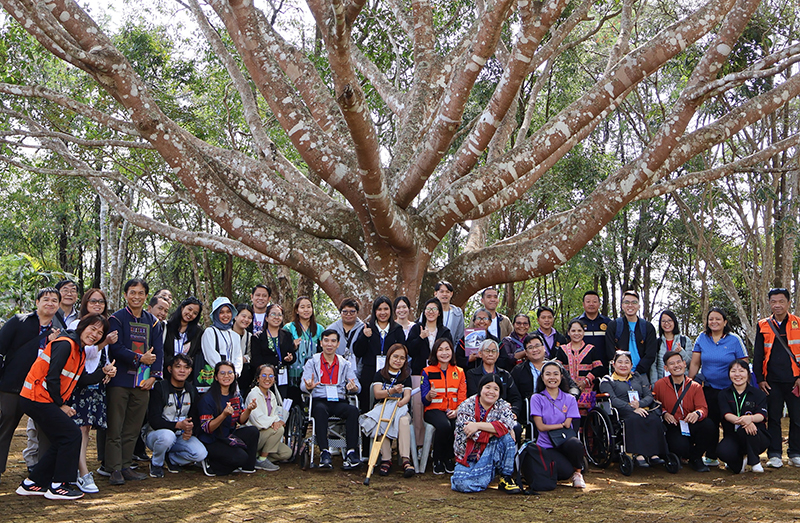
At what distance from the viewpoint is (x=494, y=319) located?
7.33 metres

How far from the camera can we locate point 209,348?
6324 millimetres

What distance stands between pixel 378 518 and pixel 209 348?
263 centimetres

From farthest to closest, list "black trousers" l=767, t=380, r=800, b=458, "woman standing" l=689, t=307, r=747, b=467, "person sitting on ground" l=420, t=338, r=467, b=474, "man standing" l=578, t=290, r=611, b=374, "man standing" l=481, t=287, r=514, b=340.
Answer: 1. "man standing" l=481, t=287, r=514, b=340
2. "man standing" l=578, t=290, r=611, b=374
3. "woman standing" l=689, t=307, r=747, b=467
4. "black trousers" l=767, t=380, r=800, b=458
5. "person sitting on ground" l=420, t=338, r=467, b=474

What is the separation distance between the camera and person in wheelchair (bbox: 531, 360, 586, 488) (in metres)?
5.56

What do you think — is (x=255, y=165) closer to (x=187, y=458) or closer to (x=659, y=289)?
(x=187, y=458)

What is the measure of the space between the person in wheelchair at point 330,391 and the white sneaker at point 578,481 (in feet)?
6.23

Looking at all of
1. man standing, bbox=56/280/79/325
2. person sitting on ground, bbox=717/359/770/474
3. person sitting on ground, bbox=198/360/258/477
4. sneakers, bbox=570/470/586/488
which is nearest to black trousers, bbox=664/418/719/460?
person sitting on ground, bbox=717/359/770/474

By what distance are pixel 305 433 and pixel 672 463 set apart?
3.46 metres

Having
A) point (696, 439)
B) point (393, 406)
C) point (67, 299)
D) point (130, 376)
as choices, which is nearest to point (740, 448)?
point (696, 439)

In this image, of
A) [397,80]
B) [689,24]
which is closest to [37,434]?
[689,24]

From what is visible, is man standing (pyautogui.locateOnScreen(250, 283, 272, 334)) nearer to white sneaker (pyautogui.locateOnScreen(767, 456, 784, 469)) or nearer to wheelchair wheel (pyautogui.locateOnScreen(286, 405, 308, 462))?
wheelchair wheel (pyautogui.locateOnScreen(286, 405, 308, 462))

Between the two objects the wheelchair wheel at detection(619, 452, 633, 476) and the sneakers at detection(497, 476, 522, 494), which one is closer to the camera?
the sneakers at detection(497, 476, 522, 494)

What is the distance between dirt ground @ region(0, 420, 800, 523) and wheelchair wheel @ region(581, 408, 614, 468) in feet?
0.99

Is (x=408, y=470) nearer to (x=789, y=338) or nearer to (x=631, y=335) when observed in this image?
(x=631, y=335)
